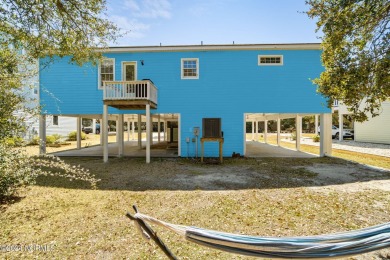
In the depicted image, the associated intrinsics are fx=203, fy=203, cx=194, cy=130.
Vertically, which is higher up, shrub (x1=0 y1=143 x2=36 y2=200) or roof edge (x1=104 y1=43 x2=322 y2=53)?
roof edge (x1=104 y1=43 x2=322 y2=53)

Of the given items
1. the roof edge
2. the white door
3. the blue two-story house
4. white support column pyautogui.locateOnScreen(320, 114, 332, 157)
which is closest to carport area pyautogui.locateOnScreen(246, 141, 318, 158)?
white support column pyautogui.locateOnScreen(320, 114, 332, 157)

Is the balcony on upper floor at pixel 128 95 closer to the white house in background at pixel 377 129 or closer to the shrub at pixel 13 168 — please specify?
the shrub at pixel 13 168

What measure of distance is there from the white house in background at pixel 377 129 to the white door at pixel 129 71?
1618 centimetres

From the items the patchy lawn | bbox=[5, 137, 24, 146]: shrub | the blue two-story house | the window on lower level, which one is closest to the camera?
the patchy lawn

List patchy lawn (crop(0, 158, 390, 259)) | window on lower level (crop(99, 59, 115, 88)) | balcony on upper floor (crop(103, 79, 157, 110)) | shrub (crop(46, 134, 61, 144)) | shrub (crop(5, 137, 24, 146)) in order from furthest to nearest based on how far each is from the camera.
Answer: shrub (crop(46, 134, 61, 144))
window on lower level (crop(99, 59, 115, 88))
balcony on upper floor (crop(103, 79, 157, 110))
shrub (crop(5, 137, 24, 146))
patchy lawn (crop(0, 158, 390, 259))

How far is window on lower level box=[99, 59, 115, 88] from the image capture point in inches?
459

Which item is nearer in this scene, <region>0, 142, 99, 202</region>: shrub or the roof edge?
<region>0, 142, 99, 202</region>: shrub

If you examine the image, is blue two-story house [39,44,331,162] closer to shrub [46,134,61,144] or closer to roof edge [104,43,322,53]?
roof edge [104,43,322,53]

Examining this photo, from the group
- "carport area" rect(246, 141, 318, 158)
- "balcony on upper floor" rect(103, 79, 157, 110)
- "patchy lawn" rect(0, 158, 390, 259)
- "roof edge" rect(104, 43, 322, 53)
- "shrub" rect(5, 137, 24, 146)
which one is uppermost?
"roof edge" rect(104, 43, 322, 53)

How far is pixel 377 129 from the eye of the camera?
17641mm

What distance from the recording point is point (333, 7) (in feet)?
17.0

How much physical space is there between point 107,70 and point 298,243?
12.5 m

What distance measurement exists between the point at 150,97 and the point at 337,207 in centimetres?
842

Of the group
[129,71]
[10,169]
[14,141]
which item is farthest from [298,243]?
[129,71]
